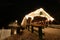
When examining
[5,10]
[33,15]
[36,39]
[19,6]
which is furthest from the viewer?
[5,10]

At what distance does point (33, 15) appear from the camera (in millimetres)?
8734

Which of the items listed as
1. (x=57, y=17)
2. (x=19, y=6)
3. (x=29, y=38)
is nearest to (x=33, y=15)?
(x=29, y=38)

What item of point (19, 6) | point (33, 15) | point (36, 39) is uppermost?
point (19, 6)

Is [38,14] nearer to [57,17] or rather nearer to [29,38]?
[29,38]

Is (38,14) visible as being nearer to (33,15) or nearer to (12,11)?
(33,15)

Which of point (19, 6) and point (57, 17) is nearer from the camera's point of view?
point (57, 17)

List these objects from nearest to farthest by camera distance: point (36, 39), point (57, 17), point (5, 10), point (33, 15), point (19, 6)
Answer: point (36, 39), point (33, 15), point (57, 17), point (19, 6), point (5, 10)

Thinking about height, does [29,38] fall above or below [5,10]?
below

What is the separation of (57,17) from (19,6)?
761cm

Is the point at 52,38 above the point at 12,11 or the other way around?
the other way around

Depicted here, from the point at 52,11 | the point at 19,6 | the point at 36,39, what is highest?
the point at 19,6

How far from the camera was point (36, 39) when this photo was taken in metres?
5.82

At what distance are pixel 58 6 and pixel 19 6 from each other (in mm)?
7012

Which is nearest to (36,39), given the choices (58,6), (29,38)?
(29,38)
